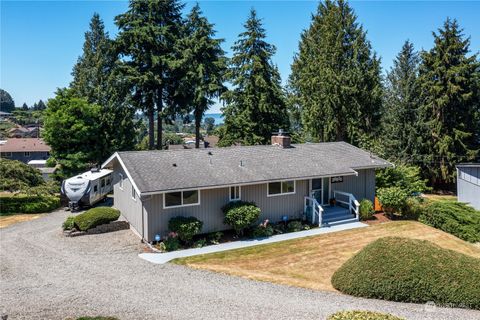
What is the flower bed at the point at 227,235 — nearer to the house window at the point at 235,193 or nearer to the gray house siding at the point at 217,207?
the gray house siding at the point at 217,207

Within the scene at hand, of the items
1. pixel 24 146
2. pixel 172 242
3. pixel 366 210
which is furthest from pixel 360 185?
pixel 24 146

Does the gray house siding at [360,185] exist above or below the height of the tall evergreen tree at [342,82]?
below

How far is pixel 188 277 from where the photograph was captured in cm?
1341

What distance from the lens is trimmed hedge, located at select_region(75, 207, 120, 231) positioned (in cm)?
1861

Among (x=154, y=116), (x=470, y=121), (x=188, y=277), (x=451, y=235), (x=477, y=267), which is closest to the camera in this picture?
(x=477, y=267)

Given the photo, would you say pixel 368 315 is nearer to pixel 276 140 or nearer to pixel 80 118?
pixel 276 140

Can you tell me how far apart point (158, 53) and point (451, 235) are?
27636 millimetres

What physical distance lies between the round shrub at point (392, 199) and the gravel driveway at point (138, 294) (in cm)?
1093

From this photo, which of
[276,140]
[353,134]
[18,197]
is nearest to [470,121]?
[353,134]

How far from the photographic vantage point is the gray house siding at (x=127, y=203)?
1797 centimetres

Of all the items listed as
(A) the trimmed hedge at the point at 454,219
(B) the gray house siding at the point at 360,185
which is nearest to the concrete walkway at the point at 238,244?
(B) the gray house siding at the point at 360,185

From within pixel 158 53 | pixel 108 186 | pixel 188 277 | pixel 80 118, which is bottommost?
pixel 188 277

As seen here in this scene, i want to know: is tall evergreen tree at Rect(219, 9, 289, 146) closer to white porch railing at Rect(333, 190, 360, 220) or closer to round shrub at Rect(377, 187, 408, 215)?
white porch railing at Rect(333, 190, 360, 220)

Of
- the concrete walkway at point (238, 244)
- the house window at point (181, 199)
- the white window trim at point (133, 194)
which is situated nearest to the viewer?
the concrete walkway at point (238, 244)
